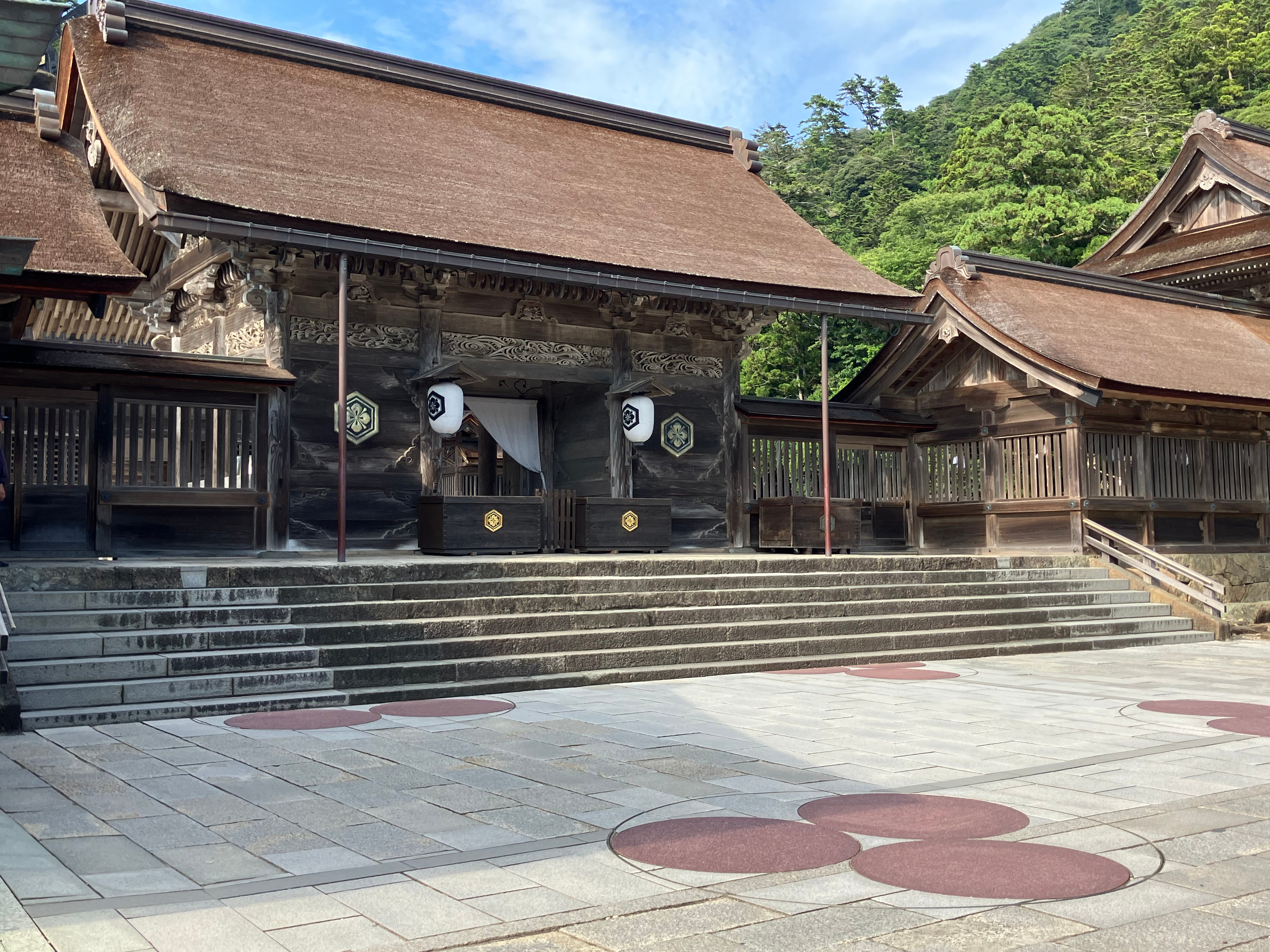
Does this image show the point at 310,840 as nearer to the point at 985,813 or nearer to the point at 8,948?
the point at 8,948

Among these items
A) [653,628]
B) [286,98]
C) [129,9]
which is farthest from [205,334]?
[653,628]

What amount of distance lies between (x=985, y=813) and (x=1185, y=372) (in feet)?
46.4

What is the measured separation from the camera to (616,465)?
15445 mm

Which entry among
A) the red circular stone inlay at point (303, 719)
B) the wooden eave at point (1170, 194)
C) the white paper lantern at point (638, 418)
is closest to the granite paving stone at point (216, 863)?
the red circular stone inlay at point (303, 719)

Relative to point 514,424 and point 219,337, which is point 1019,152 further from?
point 219,337

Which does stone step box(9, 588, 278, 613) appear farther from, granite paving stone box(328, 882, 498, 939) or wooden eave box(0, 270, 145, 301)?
granite paving stone box(328, 882, 498, 939)

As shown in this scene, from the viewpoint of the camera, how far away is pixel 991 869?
4.09 meters

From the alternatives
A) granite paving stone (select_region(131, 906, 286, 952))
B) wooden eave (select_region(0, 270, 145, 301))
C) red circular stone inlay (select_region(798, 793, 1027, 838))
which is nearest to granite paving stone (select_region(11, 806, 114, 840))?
granite paving stone (select_region(131, 906, 286, 952))

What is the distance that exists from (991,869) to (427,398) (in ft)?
35.7

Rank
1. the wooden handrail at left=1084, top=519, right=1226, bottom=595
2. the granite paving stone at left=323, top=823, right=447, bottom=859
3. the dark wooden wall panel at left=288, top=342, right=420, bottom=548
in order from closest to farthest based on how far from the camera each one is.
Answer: the granite paving stone at left=323, top=823, right=447, bottom=859 < the dark wooden wall panel at left=288, top=342, right=420, bottom=548 < the wooden handrail at left=1084, top=519, right=1226, bottom=595

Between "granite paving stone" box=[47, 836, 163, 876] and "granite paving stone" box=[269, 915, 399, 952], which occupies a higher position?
"granite paving stone" box=[47, 836, 163, 876]

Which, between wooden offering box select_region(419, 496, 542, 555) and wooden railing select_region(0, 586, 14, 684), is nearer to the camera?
wooden railing select_region(0, 586, 14, 684)

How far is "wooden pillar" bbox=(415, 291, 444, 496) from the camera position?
1395 cm

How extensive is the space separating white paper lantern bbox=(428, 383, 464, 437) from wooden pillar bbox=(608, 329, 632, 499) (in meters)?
2.59
